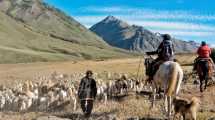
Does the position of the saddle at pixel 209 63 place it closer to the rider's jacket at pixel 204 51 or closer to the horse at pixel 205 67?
the horse at pixel 205 67

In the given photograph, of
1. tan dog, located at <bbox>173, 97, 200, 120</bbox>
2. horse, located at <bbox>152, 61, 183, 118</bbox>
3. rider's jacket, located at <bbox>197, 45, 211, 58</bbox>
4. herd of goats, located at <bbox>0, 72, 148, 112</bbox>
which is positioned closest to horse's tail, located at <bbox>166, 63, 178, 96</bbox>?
horse, located at <bbox>152, 61, 183, 118</bbox>

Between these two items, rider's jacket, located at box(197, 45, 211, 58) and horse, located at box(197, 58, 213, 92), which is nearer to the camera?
rider's jacket, located at box(197, 45, 211, 58)

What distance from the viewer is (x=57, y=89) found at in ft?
94.8

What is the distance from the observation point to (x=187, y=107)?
1727 cm

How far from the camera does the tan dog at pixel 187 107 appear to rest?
17.1m

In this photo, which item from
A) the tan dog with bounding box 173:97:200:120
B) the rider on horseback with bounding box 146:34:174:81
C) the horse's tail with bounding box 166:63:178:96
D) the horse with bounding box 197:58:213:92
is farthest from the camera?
the horse with bounding box 197:58:213:92

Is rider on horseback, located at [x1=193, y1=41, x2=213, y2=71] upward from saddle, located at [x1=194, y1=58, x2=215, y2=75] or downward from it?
upward

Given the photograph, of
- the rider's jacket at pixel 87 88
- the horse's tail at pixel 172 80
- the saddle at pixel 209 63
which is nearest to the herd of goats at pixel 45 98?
the rider's jacket at pixel 87 88

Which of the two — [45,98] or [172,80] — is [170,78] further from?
[45,98]

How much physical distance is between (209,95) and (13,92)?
10.7m

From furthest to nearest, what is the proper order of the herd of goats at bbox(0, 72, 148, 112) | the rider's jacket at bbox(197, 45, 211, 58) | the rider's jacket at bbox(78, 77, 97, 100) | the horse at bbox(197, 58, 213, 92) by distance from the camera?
the herd of goats at bbox(0, 72, 148, 112) → the horse at bbox(197, 58, 213, 92) → the rider's jacket at bbox(197, 45, 211, 58) → the rider's jacket at bbox(78, 77, 97, 100)

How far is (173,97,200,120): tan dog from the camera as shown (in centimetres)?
1711

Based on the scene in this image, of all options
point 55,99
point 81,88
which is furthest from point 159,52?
point 55,99

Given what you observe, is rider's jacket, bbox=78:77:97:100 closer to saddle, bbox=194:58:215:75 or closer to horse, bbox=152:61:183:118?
horse, bbox=152:61:183:118
